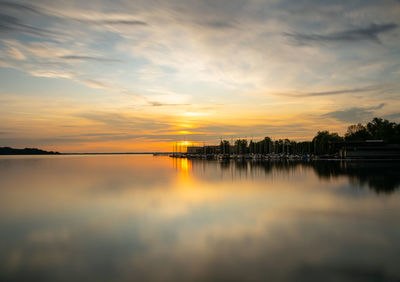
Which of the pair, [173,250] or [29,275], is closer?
[29,275]

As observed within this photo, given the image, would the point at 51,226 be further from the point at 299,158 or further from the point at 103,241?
the point at 299,158

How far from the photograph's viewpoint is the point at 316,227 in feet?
66.7

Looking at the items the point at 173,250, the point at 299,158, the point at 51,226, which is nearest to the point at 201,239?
the point at 173,250

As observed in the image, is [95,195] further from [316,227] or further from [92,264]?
[316,227]

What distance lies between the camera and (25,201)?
111ft

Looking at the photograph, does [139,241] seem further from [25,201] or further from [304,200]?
[25,201]

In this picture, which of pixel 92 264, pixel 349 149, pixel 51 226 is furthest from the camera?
pixel 349 149

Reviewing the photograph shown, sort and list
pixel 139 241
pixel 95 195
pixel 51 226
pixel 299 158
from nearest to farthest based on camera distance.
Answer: pixel 139 241 < pixel 51 226 < pixel 95 195 < pixel 299 158

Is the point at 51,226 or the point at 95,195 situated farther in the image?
the point at 95,195

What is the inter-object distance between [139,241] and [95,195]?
74.8ft

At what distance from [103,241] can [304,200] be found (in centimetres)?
2311

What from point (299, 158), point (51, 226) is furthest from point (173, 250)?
point (299, 158)

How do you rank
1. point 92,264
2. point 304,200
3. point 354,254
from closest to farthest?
point 92,264, point 354,254, point 304,200

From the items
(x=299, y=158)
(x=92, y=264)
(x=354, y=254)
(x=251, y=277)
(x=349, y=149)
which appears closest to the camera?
(x=251, y=277)
